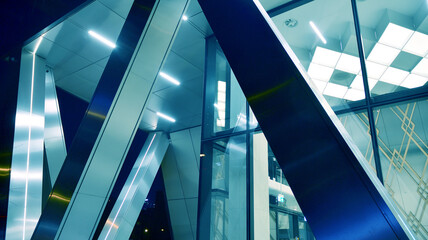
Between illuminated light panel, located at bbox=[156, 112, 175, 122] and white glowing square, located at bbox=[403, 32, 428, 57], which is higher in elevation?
illuminated light panel, located at bbox=[156, 112, 175, 122]

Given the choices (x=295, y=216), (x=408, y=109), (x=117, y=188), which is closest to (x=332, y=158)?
(x=408, y=109)

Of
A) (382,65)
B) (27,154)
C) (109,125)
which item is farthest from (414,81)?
(27,154)

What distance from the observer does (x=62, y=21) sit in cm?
741

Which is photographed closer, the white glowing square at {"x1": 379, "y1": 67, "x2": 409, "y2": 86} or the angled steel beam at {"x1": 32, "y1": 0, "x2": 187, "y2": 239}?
the angled steel beam at {"x1": 32, "y1": 0, "x2": 187, "y2": 239}

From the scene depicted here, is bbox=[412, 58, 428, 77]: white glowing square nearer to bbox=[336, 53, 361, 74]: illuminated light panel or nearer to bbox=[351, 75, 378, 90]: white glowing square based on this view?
bbox=[351, 75, 378, 90]: white glowing square

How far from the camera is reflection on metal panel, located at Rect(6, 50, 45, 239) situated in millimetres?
6801

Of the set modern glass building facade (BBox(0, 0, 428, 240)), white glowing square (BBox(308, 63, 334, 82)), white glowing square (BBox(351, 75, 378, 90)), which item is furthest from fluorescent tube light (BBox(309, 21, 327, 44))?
white glowing square (BBox(351, 75, 378, 90))

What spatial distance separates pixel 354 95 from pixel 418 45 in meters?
1.22

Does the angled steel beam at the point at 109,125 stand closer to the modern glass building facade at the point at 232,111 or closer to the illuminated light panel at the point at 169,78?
the modern glass building facade at the point at 232,111

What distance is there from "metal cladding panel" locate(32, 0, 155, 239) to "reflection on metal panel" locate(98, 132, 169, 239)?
28.8 feet

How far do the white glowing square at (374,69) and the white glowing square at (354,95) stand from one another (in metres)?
0.33

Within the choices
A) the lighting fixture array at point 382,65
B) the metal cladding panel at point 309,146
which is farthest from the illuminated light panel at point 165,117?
the metal cladding panel at point 309,146

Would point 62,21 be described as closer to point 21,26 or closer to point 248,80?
point 21,26

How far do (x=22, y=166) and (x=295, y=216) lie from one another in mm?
6632
